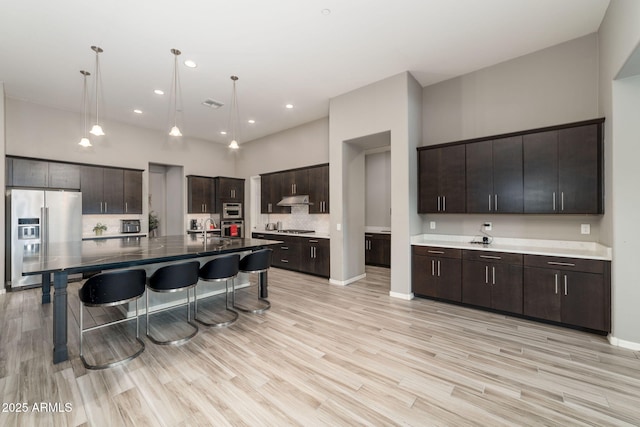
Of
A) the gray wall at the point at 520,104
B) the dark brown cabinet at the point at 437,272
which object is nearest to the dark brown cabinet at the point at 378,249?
the gray wall at the point at 520,104

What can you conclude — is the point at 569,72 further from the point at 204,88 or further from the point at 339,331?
the point at 204,88

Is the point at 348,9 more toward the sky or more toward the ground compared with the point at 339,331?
more toward the sky

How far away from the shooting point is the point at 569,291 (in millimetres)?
3141

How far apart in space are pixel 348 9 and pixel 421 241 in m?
3.46

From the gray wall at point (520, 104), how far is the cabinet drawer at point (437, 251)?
1.97 feet

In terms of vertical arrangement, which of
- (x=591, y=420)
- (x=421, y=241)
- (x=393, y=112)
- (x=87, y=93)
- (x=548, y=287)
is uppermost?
(x=87, y=93)

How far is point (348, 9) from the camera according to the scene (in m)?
2.97

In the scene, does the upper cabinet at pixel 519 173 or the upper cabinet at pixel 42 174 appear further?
the upper cabinet at pixel 42 174

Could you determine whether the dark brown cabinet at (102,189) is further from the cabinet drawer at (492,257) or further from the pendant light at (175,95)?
the cabinet drawer at (492,257)

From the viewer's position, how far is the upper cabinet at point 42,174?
4.96 metres

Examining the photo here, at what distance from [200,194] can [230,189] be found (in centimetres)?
82

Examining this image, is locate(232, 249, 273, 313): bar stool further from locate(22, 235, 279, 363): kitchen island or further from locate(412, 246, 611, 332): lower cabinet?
locate(412, 246, 611, 332): lower cabinet

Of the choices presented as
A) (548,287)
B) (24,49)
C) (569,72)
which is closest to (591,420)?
(548,287)

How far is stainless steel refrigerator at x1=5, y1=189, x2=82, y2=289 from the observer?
475 cm
